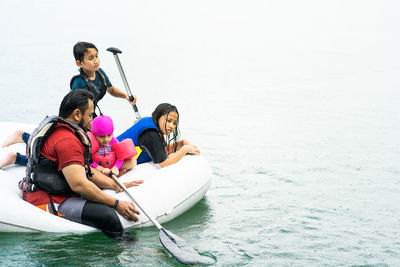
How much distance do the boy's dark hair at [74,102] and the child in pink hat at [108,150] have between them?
0.28 meters

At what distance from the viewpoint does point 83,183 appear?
129 inches

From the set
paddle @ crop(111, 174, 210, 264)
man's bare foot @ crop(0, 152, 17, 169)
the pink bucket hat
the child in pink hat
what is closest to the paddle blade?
paddle @ crop(111, 174, 210, 264)

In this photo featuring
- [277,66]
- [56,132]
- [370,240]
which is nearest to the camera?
[56,132]

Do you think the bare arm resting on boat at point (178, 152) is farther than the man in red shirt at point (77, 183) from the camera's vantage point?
Yes

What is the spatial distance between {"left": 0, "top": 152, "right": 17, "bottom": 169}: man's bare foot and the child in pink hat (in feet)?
2.05

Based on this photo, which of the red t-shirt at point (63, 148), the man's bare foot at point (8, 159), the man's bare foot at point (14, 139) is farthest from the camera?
the man's bare foot at point (14, 139)

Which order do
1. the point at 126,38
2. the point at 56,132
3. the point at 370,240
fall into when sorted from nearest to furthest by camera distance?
1. the point at 56,132
2. the point at 370,240
3. the point at 126,38

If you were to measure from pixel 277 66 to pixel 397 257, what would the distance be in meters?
9.48

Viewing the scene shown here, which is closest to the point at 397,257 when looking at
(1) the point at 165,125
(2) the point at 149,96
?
(1) the point at 165,125

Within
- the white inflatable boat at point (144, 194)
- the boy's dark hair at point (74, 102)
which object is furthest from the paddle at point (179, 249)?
the boy's dark hair at point (74, 102)

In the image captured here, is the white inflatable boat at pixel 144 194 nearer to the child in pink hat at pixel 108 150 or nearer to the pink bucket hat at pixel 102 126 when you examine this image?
the child in pink hat at pixel 108 150

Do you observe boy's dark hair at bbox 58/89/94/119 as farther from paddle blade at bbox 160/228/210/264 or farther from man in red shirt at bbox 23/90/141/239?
paddle blade at bbox 160/228/210/264

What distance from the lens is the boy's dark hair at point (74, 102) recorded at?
128 inches

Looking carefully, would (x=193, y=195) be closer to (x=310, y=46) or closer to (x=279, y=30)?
(x=310, y=46)
